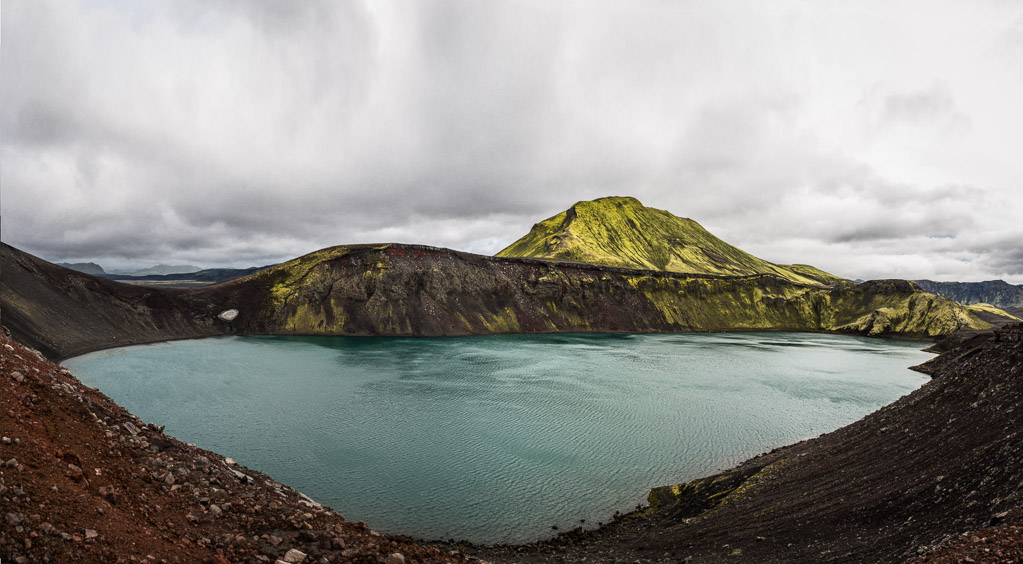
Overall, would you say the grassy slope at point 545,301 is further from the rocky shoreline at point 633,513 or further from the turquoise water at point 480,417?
the rocky shoreline at point 633,513

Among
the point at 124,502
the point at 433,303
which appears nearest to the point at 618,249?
the point at 433,303

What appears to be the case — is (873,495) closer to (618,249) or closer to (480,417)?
(480,417)

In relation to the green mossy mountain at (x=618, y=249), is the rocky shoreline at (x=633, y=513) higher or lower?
lower

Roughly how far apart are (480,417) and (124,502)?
77.0 feet

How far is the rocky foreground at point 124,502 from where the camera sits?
18.6ft

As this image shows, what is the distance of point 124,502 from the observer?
7434mm

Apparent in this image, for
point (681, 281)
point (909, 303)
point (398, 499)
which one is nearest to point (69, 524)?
point (398, 499)

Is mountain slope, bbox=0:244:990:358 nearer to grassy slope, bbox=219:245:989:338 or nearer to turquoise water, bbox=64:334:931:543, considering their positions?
grassy slope, bbox=219:245:989:338

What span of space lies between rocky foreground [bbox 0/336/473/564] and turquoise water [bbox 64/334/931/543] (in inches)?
285

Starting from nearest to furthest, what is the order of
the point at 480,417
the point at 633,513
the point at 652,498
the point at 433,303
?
the point at 633,513, the point at 652,498, the point at 480,417, the point at 433,303

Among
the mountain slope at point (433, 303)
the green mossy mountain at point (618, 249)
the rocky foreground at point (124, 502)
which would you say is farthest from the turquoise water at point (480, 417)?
the green mossy mountain at point (618, 249)

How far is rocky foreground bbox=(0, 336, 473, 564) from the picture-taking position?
5.67 metres

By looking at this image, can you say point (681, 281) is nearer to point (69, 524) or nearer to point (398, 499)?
point (398, 499)

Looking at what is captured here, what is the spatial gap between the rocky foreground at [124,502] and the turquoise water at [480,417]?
7.25m
